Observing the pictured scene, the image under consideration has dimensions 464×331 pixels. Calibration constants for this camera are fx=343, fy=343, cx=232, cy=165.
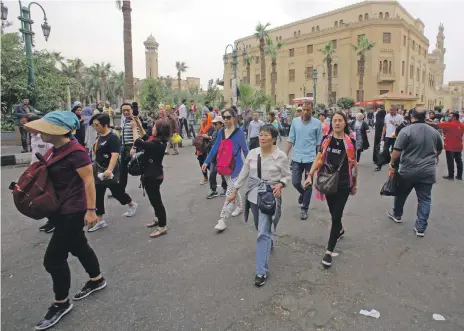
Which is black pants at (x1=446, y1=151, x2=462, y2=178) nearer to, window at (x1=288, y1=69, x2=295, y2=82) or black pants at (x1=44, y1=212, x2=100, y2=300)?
black pants at (x1=44, y1=212, x2=100, y2=300)

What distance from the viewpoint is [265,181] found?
360 centimetres

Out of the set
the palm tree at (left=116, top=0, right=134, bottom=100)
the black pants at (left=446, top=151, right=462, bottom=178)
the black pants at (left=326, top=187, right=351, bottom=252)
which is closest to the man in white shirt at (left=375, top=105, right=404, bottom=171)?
the black pants at (left=446, top=151, right=462, bottom=178)

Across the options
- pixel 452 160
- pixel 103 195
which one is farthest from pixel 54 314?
pixel 452 160

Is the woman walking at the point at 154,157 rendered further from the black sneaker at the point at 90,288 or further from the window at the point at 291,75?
the window at the point at 291,75

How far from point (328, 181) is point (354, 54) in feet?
167

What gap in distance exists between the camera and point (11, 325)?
9.47 ft

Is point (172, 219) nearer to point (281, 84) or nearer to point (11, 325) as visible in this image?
point (11, 325)

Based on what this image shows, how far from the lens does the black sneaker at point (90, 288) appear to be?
3.24m

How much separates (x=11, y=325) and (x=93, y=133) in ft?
16.6

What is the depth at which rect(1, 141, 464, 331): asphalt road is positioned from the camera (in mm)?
2898

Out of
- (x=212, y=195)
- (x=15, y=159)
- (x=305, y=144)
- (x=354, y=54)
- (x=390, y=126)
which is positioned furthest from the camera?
(x=354, y=54)

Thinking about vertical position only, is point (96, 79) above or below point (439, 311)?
above

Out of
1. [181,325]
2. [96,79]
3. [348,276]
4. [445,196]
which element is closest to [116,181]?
[181,325]

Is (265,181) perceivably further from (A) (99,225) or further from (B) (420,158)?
(A) (99,225)
